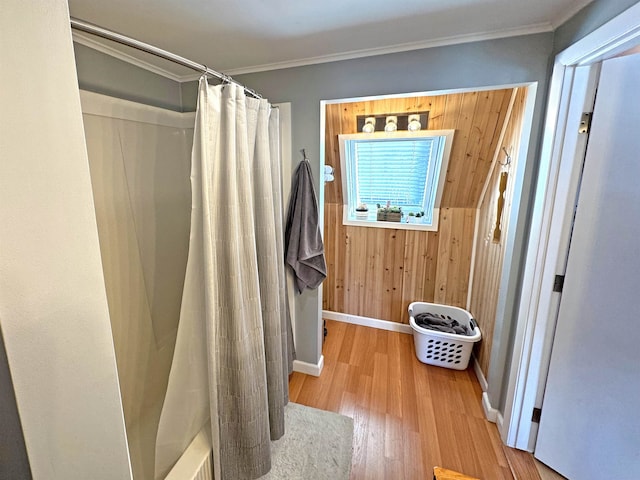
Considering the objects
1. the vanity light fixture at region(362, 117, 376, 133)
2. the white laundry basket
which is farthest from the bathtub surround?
the white laundry basket

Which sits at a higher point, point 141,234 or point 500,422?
point 141,234

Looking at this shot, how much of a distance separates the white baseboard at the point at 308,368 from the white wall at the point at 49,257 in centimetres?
182

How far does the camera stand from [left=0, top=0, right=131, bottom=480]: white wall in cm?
38

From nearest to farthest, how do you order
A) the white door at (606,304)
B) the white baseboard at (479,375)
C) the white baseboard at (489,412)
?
1. the white door at (606,304)
2. the white baseboard at (489,412)
3. the white baseboard at (479,375)

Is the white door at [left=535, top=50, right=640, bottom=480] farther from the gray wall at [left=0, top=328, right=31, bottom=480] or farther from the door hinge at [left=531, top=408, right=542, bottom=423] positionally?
the gray wall at [left=0, top=328, right=31, bottom=480]

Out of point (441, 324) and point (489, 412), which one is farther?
point (441, 324)

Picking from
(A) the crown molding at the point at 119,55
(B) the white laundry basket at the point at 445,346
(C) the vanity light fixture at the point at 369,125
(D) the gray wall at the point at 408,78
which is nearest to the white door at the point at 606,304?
(D) the gray wall at the point at 408,78

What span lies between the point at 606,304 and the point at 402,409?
1.34 m

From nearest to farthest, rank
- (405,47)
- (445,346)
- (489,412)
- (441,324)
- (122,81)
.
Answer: (405,47) → (122,81) → (489,412) → (445,346) → (441,324)

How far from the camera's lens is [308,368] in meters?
2.21

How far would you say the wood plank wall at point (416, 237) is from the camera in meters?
2.06

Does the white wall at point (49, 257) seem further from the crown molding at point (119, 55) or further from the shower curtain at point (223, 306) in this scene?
the crown molding at point (119, 55)

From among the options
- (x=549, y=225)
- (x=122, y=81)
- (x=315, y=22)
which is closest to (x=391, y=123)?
(x=315, y=22)

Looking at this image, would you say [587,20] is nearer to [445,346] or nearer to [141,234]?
[445,346]
